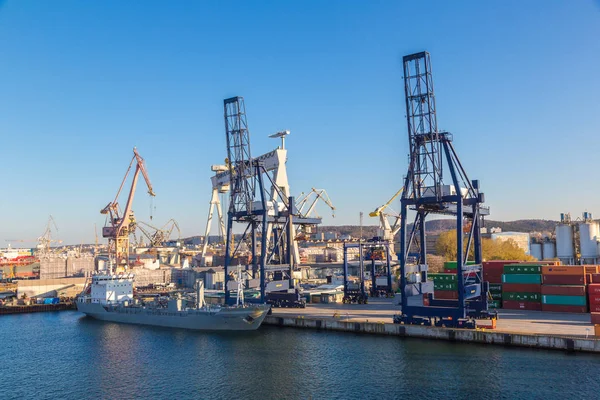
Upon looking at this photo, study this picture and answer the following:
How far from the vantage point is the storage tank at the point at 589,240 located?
321ft

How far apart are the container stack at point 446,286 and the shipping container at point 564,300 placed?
792 centimetres

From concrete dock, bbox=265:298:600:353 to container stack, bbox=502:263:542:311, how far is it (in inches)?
42.9

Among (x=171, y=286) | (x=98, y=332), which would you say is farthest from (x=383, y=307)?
(x=171, y=286)

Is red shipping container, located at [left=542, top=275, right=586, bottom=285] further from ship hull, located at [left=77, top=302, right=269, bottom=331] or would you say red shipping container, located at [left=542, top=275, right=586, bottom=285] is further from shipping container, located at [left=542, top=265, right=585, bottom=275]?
ship hull, located at [left=77, top=302, right=269, bottom=331]

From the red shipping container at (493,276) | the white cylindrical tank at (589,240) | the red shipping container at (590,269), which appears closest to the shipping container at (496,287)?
the red shipping container at (493,276)

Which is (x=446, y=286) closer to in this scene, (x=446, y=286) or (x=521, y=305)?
(x=446, y=286)

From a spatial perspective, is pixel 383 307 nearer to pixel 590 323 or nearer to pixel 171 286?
pixel 590 323

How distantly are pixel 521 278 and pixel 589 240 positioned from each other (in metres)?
63.0

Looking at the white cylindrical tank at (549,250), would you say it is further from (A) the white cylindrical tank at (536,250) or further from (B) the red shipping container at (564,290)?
(B) the red shipping container at (564,290)

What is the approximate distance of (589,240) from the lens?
9812cm

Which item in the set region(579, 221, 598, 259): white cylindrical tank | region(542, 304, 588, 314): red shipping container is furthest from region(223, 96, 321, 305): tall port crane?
region(579, 221, 598, 259): white cylindrical tank

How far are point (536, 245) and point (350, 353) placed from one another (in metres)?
97.2

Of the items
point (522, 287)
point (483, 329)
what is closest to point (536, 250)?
point (522, 287)

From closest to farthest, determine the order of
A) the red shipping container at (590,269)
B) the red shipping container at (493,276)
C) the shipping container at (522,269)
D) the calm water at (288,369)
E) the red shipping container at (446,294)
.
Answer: the calm water at (288,369)
the red shipping container at (590,269)
the shipping container at (522,269)
the red shipping container at (446,294)
the red shipping container at (493,276)
